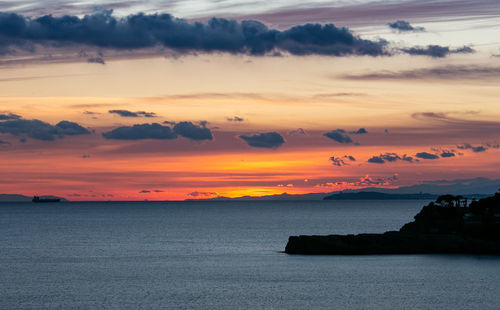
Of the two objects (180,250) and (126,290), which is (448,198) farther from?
(126,290)

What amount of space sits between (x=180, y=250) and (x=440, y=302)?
235ft

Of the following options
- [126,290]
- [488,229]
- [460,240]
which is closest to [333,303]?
[126,290]

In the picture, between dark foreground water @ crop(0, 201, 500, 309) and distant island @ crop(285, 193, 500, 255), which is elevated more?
distant island @ crop(285, 193, 500, 255)

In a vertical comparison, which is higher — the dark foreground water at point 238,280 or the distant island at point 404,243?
the distant island at point 404,243

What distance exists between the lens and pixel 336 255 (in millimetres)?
117188

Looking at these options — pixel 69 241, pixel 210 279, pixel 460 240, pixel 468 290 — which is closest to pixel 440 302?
pixel 468 290

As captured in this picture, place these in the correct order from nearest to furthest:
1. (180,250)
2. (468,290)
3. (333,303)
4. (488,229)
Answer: (333,303)
(468,290)
(488,229)
(180,250)

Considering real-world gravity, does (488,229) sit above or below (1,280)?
above

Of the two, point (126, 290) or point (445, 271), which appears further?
point (445, 271)

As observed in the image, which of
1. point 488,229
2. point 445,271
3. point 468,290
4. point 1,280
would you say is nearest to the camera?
point 468,290

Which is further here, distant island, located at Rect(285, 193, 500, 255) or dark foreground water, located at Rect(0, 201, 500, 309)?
distant island, located at Rect(285, 193, 500, 255)

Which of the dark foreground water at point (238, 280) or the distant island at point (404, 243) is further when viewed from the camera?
the distant island at point (404, 243)

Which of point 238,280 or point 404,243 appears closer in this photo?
point 238,280

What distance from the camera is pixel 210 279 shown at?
310 feet
